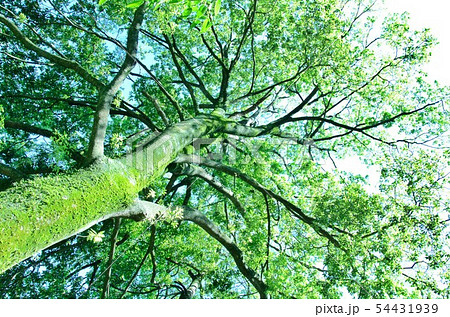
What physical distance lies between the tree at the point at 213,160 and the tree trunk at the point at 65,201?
14 millimetres

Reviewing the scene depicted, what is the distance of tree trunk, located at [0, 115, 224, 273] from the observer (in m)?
2.43

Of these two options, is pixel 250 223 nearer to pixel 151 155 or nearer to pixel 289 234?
pixel 289 234

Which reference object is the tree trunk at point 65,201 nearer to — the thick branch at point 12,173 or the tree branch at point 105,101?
the tree branch at point 105,101

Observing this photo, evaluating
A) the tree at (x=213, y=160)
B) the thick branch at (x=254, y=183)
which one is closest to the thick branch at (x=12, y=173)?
the tree at (x=213, y=160)

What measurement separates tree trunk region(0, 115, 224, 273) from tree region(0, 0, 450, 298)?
0.05 ft

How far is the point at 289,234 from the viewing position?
7.97 m

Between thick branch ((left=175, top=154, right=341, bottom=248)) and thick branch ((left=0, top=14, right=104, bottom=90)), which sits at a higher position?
thick branch ((left=0, top=14, right=104, bottom=90))

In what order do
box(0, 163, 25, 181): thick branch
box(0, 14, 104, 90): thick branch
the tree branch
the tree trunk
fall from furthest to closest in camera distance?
box(0, 14, 104, 90): thick branch
the tree branch
box(0, 163, 25, 181): thick branch
the tree trunk

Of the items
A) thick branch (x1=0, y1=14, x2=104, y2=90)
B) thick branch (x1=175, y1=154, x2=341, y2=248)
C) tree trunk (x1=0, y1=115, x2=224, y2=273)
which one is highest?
thick branch (x1=0, y1=14, x2=104, y2=90)

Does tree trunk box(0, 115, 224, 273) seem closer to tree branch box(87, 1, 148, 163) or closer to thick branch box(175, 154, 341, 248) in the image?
tree branch box(87, 1, 148, 163)

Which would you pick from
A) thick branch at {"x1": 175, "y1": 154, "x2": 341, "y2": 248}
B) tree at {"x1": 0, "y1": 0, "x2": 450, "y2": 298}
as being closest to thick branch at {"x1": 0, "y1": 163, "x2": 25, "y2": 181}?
tree at {"x1": 0, "y1": 0, "x2": 450, "y2": 298}

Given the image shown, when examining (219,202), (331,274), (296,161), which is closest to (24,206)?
(331,274)

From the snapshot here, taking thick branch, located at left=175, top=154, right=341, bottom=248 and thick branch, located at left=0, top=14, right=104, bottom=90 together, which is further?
thick branch, located at left=175, top=154, right=341, bottom=248

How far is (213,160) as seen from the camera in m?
7.66
